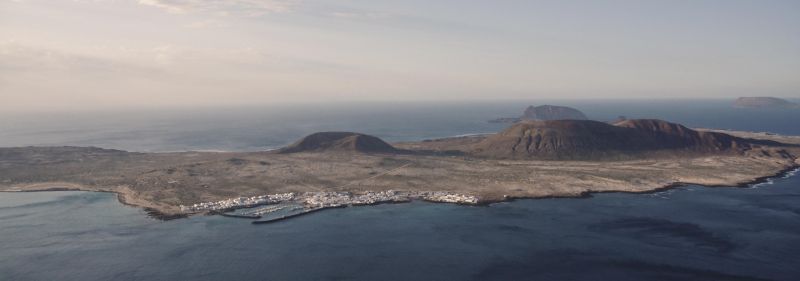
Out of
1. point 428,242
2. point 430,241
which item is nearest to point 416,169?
point 430,241

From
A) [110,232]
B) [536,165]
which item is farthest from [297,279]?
[536,165]

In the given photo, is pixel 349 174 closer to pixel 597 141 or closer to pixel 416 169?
pixel 416 169

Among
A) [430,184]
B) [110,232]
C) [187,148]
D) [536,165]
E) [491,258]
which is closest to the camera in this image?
[491,258]

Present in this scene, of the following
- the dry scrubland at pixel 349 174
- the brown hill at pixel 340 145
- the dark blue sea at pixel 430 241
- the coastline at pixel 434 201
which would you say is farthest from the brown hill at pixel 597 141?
the dark blue sea at pixel 430 241

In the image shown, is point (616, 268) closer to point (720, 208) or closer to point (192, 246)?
point (720, 208)

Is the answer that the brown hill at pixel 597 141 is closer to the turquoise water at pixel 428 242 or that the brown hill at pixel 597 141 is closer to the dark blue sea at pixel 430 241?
the dark blue sea at pixel 430 241

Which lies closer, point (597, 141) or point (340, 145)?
point (597, 141)
